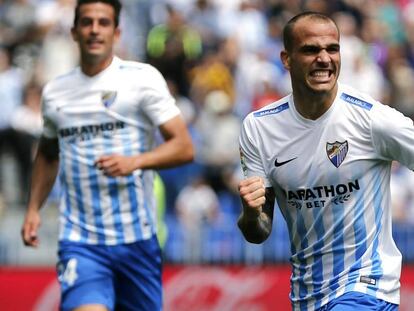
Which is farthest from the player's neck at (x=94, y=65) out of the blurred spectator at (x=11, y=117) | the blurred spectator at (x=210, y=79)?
the blurred spectator at (x=210, y=79)

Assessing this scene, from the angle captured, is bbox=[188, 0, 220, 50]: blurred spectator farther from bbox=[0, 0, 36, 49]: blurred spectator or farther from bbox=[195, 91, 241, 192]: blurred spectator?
bbox=[0, 0, 36, 49]: blurred spectator

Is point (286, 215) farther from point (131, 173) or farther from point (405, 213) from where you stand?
point (405, 213)

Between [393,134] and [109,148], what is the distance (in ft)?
7.43

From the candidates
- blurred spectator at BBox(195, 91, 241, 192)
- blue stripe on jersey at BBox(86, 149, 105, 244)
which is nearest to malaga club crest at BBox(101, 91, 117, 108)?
blue stripe on jersey at BBox(86, 149, 105, 244)

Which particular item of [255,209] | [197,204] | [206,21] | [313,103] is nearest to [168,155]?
[313,103]

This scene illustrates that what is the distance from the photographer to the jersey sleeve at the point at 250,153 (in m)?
5.93

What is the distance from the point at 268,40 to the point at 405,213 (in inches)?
134

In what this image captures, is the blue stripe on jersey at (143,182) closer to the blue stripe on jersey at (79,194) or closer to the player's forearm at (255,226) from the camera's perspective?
the blue stripe on jersey at (79,194)

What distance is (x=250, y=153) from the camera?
5988 millimetres

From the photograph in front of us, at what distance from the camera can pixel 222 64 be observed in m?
14.3

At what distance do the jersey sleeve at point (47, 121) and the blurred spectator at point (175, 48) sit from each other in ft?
21.2

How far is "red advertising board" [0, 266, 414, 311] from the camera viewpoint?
10898mm

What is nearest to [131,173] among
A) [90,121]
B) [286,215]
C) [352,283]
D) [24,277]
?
[90,121]

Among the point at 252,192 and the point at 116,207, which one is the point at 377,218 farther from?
the point at 116,207
